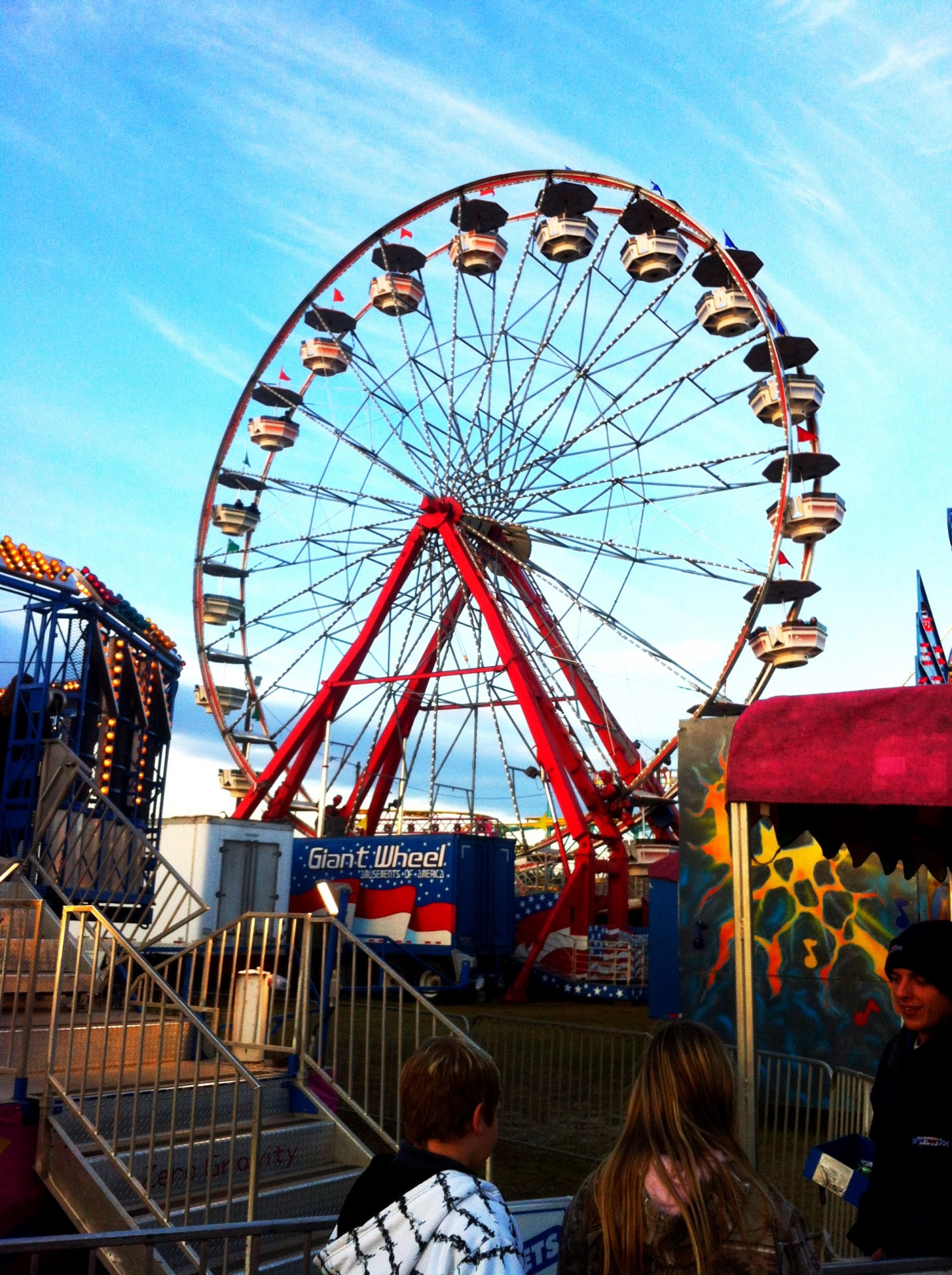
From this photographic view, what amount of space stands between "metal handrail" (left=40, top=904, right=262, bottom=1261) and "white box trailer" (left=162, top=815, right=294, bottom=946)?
35.0ft

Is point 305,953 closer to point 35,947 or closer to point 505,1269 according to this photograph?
point 35,947

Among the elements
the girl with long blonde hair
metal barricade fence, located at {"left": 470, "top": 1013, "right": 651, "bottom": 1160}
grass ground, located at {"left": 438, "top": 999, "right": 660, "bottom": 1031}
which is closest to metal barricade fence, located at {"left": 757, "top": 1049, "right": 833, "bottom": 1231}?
metal barricade fence, located at {"left": 470, "top": 1013, "right": 651, "bottom": 1160}

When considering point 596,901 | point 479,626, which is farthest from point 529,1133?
point 596,901

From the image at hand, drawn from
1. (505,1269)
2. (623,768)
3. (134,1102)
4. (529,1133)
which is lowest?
(529,1133)

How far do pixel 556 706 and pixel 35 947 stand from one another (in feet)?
50.0

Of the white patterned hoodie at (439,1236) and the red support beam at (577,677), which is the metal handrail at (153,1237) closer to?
the white patterned hoodie at (439,1236)

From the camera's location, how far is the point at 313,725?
2142 cm

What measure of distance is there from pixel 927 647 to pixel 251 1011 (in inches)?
743

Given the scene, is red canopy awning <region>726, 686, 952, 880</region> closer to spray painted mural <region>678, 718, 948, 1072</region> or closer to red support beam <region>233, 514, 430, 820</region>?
spray painted mural <region>678, 718, 948, 1072</region>

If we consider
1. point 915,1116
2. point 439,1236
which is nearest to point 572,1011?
point 915,1116

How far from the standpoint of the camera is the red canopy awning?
4.46 meters

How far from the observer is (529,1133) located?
8336 millimetres

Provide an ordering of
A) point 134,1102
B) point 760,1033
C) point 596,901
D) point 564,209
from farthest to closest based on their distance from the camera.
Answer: point 596,901, point 564,209, point 760,1033, point 134,1102

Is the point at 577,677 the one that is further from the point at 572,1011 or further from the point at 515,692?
the point at 572,1011
